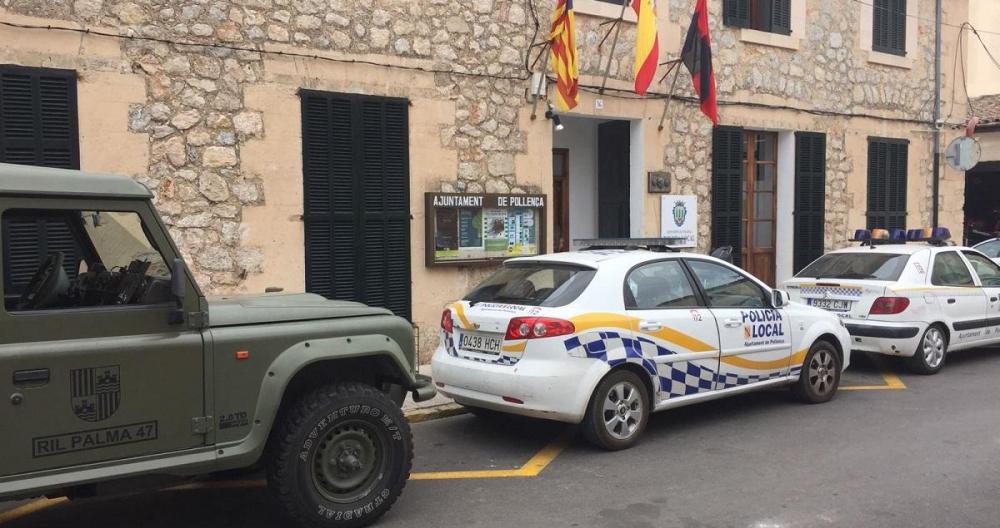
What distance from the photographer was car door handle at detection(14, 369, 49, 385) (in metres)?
3.62

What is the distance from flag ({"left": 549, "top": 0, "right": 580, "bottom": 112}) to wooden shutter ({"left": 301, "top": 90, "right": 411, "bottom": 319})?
2.05 m

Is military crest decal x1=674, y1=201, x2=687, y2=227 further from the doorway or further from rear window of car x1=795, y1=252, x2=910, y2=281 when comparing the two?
rear window of car x1=795, y1=252, x2=910, y2=281

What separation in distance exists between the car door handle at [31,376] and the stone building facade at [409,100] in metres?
4.55

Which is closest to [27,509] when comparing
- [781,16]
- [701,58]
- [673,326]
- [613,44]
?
[673,326]

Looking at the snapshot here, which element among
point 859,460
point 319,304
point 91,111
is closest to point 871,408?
point 859,460

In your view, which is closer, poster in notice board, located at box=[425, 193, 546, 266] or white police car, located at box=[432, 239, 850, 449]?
white police car, located at box=[432, 239, 850, 449]

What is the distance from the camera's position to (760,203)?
13.6m

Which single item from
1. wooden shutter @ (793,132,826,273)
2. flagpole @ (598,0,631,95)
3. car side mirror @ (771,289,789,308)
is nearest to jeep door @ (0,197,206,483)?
car side mirror @ (771,289,789,308)

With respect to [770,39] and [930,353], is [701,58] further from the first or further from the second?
[930,353]

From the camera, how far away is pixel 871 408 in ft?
24.8

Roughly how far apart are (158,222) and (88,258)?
60 centimetres

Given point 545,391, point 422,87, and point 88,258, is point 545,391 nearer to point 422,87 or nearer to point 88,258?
point 88,258

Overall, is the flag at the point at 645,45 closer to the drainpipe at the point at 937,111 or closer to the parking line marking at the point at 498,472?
the parking line marking at the point at 498,472

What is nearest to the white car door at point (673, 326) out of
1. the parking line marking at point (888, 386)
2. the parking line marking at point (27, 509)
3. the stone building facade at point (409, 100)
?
the parking line marking at point (888, 386)
